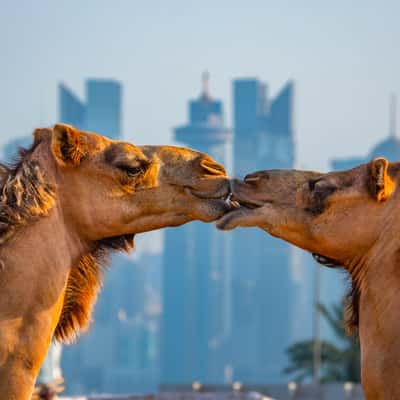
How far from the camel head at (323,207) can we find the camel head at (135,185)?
0.19 metres

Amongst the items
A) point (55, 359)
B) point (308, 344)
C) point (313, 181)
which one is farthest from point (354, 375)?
point (313, 181)

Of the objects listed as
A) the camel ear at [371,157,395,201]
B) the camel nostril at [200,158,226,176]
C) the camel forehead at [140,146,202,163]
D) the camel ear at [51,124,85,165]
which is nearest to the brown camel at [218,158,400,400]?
the camel ear at [371,157,395,201]

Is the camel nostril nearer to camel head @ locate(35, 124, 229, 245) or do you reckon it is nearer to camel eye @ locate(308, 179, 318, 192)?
camel head @ locate(35, 124, 229, 245)

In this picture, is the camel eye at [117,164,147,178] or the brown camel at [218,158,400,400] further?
the camel eye at [117,164,147,178]

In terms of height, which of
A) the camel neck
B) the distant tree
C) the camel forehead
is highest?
the distant tree

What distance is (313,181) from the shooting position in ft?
34.4

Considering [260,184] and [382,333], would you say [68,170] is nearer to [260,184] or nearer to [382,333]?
[260,184]

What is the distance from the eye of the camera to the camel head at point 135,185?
10148 mm

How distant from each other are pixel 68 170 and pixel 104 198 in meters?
0.29

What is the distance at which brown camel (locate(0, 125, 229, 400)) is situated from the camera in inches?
383

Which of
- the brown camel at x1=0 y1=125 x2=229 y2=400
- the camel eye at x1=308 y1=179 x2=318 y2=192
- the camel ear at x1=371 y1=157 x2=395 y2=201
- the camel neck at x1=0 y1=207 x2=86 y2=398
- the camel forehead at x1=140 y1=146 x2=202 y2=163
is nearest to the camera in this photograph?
the camel neck at x1=0 y1=207 x2=86 y2=398

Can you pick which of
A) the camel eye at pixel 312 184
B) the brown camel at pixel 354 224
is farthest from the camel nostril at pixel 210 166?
the camel eye at pixel 312 184

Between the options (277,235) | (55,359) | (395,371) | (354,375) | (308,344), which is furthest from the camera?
(308,344)

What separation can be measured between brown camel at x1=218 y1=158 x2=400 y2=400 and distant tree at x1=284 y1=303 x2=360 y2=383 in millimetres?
44126
